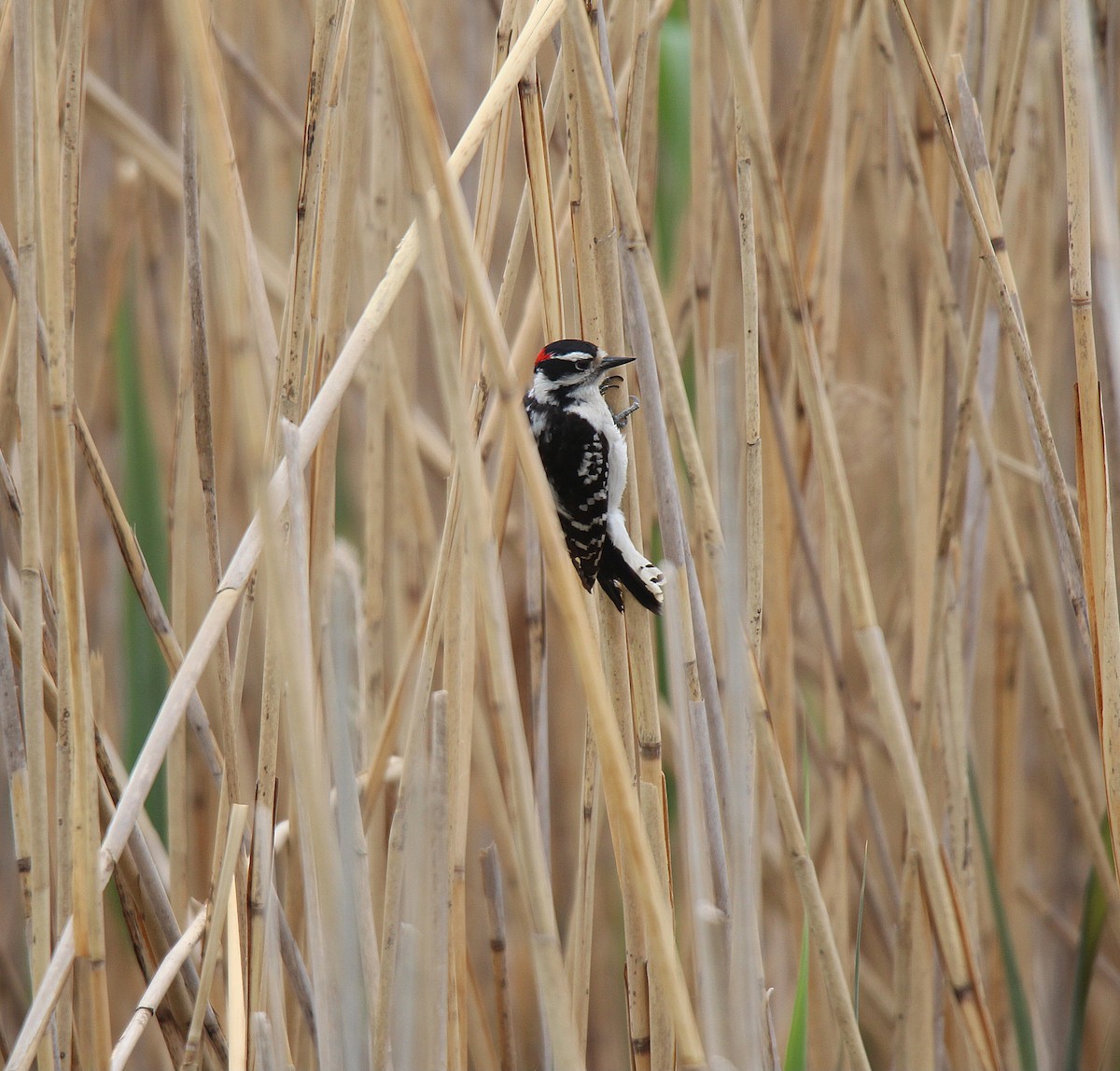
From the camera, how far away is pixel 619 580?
1.25 metres

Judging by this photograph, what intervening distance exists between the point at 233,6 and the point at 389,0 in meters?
1.59

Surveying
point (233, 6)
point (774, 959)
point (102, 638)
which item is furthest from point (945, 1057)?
point (233, 6)

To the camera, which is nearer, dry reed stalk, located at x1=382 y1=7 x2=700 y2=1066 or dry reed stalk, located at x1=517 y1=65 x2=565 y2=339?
dry reed stalk, located at x1=382 y1=7 x2=700 y2=1066

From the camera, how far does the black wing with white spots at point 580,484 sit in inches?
52.9

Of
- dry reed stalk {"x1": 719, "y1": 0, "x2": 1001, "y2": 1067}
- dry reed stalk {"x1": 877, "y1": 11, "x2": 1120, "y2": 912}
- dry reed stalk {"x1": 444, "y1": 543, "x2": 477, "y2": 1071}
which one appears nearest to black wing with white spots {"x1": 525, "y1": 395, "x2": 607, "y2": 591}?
dry reed stalk {"x1": 444, "y1": 543, "x2": 477, "y2": 1071}

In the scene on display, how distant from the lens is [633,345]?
1.07 metres

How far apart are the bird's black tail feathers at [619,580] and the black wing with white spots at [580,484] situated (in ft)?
0.06

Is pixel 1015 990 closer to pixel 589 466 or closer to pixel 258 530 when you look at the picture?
pixel 589 466

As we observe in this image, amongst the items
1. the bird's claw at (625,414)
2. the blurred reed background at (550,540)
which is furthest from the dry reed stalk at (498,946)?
the bird's claw at (625,414)

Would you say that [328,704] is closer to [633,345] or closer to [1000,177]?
[633,345]

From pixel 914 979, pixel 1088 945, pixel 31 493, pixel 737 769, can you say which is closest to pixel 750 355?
pixel 737 769

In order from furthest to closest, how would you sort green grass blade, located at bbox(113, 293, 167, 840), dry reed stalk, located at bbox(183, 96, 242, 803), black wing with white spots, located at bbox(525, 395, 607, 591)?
green grass blade, located at bbox(113, 293, 167, 840) < black wing with white spots, located at bbox(525, 395, 607, 591) < dry reed stalk, located at bbox(183, 96, 242, 803)

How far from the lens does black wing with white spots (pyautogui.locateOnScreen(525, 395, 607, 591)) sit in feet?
4.41

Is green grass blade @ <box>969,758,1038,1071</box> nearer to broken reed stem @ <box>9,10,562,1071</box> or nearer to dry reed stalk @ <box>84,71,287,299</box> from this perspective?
broken reed stem @ <box>9,10,562,1071</box>
